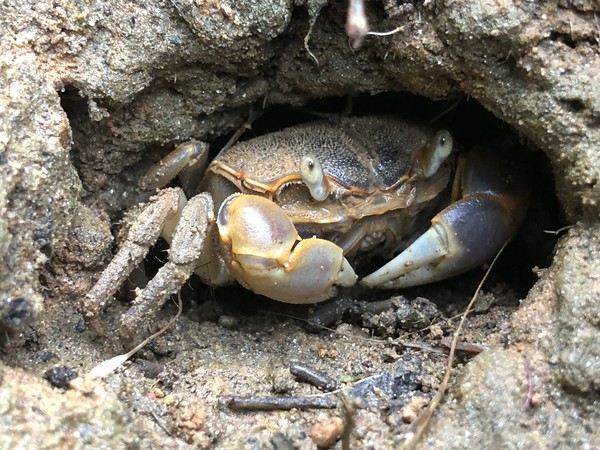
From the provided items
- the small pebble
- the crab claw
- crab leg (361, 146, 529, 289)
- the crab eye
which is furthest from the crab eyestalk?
the small pebble

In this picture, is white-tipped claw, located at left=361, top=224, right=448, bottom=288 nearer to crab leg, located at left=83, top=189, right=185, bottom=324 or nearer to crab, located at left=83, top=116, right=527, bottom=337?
crab, located at left=83, top=116, right=527, bottom=337

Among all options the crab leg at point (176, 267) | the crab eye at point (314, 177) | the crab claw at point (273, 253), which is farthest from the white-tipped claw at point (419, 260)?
the crab leg at point (176, 267)

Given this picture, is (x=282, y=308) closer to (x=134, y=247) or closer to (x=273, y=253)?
(x=273, y=253)

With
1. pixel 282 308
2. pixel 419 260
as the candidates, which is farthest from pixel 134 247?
pixel 419 260

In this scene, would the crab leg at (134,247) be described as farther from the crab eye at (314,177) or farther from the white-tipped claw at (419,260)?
the white-tipped claw at (419,260)

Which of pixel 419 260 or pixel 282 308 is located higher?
pixel 419 260

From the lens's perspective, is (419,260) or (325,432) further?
(419,260)
